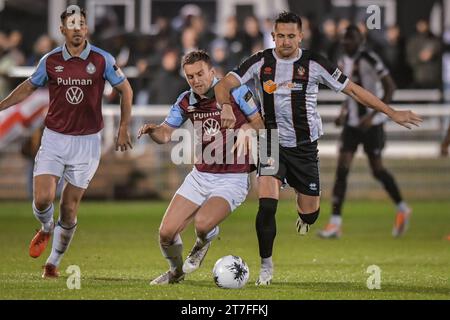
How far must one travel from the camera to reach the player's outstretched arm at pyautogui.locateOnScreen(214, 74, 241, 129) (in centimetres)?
941

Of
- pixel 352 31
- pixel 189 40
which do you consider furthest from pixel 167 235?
pixel 189 40

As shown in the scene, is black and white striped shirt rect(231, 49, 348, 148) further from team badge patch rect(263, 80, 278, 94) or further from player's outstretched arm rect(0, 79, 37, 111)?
player's outstretched arm rect(0, 79, 37, 111)

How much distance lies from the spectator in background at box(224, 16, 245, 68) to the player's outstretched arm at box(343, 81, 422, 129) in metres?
10.6

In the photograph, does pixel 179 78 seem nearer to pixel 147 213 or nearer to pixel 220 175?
pixel 147 213

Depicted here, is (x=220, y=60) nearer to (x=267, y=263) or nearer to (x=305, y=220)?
(x=305, y=220)

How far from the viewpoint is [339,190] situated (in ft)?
50.2

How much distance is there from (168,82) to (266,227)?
11246mm

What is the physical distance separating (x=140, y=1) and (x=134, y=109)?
5.29 meters

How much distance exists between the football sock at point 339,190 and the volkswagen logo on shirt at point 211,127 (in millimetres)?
5343

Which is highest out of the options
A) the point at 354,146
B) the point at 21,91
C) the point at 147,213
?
the point at 21,91

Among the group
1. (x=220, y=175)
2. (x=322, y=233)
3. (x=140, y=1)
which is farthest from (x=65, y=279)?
(x=140, y=1)

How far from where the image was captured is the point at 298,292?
945 centimetres

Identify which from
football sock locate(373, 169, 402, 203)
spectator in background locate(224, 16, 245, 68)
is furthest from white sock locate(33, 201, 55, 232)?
spectator in background locate(224, 16, 245, 68)

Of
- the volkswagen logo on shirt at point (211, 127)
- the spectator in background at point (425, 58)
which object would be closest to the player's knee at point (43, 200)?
the volkswagen logo on shirt at point (211, 127)
